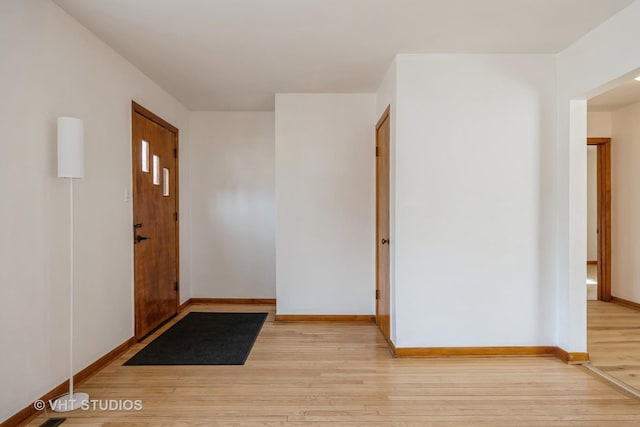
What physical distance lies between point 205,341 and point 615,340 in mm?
3696

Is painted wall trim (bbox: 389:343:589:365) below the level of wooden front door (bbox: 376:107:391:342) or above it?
below

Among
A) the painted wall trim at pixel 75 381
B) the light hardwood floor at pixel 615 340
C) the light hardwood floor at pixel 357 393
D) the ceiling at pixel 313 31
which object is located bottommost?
the light hardwood floor at pixel 357 393

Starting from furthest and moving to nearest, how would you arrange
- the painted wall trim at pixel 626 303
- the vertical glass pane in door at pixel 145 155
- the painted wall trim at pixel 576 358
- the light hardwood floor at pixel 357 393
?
the painted wall trim at pixel 626 303, the vertical glass pane in door at pixel 145 155, the painted wall trim at pixel 576 358, the light hardwood floor at pixel 357 393

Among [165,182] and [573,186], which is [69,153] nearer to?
[165,182]

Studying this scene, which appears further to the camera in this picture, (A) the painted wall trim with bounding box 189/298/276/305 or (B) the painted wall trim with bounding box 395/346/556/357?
(A) the painted wall trim with bounding box 189/298/276/305

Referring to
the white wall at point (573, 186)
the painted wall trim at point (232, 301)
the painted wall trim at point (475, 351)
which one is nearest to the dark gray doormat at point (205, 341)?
the painted wall trim at point (232, 301)

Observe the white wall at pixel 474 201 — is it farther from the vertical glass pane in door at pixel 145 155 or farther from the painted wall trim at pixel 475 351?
the vertical glass pane in door at pixel 145 155

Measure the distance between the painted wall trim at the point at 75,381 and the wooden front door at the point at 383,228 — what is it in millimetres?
2257

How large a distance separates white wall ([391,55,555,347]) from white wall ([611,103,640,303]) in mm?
2410

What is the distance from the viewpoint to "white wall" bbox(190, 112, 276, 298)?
16.0 ft

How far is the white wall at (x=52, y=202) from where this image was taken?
2.03 meters

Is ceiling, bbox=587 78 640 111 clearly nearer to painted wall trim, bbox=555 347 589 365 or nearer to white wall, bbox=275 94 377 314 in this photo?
white wall, bbox=275 94 377 314

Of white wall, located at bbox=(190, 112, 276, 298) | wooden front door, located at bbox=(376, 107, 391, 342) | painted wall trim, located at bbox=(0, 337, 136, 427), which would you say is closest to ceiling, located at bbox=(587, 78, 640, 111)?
wooden front door, located at bbox=(376, 107, 391, 342)

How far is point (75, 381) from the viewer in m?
2.57
